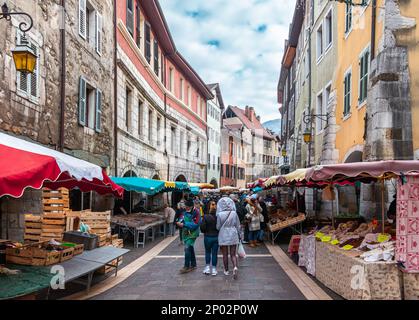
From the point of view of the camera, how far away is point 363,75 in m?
12.6

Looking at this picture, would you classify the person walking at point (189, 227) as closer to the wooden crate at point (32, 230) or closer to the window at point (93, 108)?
the wooden crate at point (32, 230)

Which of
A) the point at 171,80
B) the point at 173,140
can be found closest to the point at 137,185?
the point at 173,140

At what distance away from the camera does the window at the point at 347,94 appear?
14.2m

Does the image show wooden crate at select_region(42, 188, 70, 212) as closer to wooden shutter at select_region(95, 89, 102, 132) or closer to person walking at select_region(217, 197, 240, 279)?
wooden shutter at select_region(95, 89, 102, 132)

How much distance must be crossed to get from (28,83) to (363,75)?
29.8 ft

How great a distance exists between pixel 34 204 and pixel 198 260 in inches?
168

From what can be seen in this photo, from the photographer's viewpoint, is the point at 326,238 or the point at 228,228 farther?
the point at 228,228

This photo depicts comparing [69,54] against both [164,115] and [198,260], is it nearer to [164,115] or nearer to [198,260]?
[198,260]

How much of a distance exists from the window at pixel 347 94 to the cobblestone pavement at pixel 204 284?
648 cm

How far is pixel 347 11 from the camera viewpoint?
14570 millimetres

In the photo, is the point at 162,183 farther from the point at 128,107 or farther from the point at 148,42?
the point at 148,42

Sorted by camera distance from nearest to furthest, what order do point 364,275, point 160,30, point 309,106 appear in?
point 364,275 < point 309,106 < point 160,30

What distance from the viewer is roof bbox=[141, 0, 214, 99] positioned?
66.7 ft
